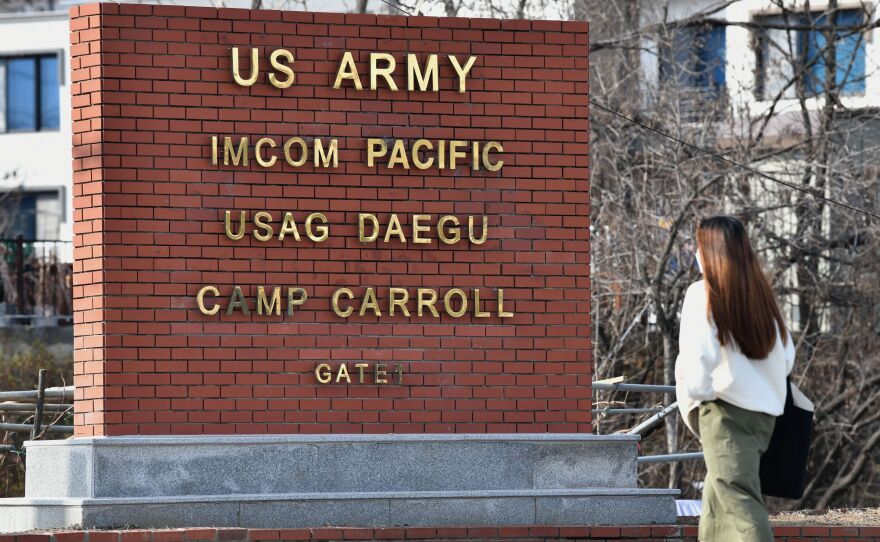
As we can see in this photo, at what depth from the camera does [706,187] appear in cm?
1959

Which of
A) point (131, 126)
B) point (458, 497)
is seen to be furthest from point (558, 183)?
point (131, 126)

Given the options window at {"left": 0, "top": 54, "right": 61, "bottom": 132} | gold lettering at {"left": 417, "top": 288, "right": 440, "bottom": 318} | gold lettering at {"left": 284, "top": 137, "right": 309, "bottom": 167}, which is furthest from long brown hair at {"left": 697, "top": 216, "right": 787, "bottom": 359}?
window at {"left": 0, "top": 54, "right": 61, "bottom": 132}

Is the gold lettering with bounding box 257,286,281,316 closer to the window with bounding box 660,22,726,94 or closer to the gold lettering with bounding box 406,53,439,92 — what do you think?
the gold lettering with bounding box 406,53,439,92

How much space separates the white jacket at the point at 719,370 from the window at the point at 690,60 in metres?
14.8

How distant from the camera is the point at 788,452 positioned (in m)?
6.72

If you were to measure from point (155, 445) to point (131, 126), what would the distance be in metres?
1.93

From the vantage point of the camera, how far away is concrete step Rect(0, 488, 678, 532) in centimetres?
877

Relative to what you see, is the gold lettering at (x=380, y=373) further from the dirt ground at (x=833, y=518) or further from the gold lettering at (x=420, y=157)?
the dirt ground at (x=833, y=518)

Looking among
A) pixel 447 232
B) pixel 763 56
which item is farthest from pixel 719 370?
pixel 763 56

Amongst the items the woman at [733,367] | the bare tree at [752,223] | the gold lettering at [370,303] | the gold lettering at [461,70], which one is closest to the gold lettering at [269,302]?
the gold lettering at [370,303]

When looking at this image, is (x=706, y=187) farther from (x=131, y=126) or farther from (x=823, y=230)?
(x=131, y=126)

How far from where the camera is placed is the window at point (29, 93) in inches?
1367

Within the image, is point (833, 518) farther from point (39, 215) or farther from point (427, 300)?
point (39, 215)

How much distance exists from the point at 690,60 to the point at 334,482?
15.1 metres
